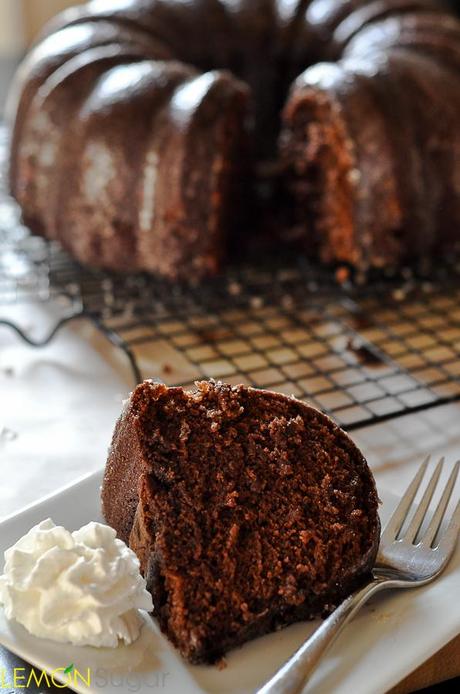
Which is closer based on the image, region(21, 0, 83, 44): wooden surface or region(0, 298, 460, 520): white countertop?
region(0, 298, 460, 520): white countertop

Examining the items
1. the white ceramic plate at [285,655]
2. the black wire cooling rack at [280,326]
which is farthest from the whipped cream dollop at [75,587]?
the black wire cooling rack at [280,326]

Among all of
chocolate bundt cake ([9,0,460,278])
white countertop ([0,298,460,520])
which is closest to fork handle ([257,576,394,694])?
Result: white countertop ([0,298,460,520])

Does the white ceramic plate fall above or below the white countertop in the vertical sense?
above

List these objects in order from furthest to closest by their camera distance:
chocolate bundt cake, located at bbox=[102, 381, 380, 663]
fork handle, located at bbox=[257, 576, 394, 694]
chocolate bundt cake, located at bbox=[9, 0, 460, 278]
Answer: chocolate bundt cake, located at bbox=[9, 0, 460, 278] → chocolate bundt cake, located at bbox=[102, 381, 380, 663] → fork handle, located at bbox=[257, 576, 394, 694]

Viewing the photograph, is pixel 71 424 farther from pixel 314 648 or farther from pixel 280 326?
pixel 314 648

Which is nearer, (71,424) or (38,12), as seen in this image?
(71,424)

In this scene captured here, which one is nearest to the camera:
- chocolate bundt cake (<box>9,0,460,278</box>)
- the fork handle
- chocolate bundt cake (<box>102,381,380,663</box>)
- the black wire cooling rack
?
the fork handle

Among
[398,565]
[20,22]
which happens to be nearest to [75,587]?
[398,565]

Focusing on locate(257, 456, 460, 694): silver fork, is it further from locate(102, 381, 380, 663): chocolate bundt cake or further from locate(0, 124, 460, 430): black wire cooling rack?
locate(0, 124, 460, 430): black wire cooling rack
